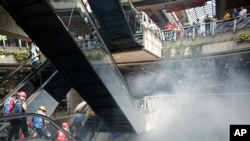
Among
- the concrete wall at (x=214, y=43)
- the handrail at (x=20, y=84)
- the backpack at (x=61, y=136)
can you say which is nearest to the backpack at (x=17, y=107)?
the handrail at (x=20, y=84)

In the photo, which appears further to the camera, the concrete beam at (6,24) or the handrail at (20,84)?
the concrete beam at (6,24)

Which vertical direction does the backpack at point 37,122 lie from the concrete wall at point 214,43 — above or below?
below

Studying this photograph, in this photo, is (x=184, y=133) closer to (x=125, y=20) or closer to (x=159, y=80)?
(x=159, y=80)

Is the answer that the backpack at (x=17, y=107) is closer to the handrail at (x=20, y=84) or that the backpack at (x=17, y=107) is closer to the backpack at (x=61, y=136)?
the handrail at (x=20, y=84)

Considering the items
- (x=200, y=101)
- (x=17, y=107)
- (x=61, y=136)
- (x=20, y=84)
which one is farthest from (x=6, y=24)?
(x=200, y=101)

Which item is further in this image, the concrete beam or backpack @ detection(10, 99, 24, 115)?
the concrete beam

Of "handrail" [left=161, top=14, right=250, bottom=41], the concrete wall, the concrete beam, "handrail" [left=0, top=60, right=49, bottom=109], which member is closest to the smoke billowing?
the concrete wall

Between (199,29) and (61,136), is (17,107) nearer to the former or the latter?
(61,136)

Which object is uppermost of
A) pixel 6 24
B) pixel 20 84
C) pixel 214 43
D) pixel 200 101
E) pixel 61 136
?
pixel 6 24

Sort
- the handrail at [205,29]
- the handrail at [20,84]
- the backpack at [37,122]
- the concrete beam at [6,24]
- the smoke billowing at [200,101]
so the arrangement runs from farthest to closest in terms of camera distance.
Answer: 1. the handrail at [205,29]
2. the smoke billowing at [200,101]
3. the concrete beam at [6,24]
4. the handrail at [20,84]
5. the backpack at [37,122]

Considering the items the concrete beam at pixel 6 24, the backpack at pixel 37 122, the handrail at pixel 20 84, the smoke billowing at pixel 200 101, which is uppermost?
the concrete beam at pixel 6 24

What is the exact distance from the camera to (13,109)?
544 centimetres

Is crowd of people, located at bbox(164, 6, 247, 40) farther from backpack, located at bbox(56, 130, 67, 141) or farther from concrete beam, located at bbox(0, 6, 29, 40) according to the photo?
backpack, located at bbox(56, 130, 67, 141)

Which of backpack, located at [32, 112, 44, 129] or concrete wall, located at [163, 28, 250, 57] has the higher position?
concrete wall, located at [163, 28, 250, 57]
